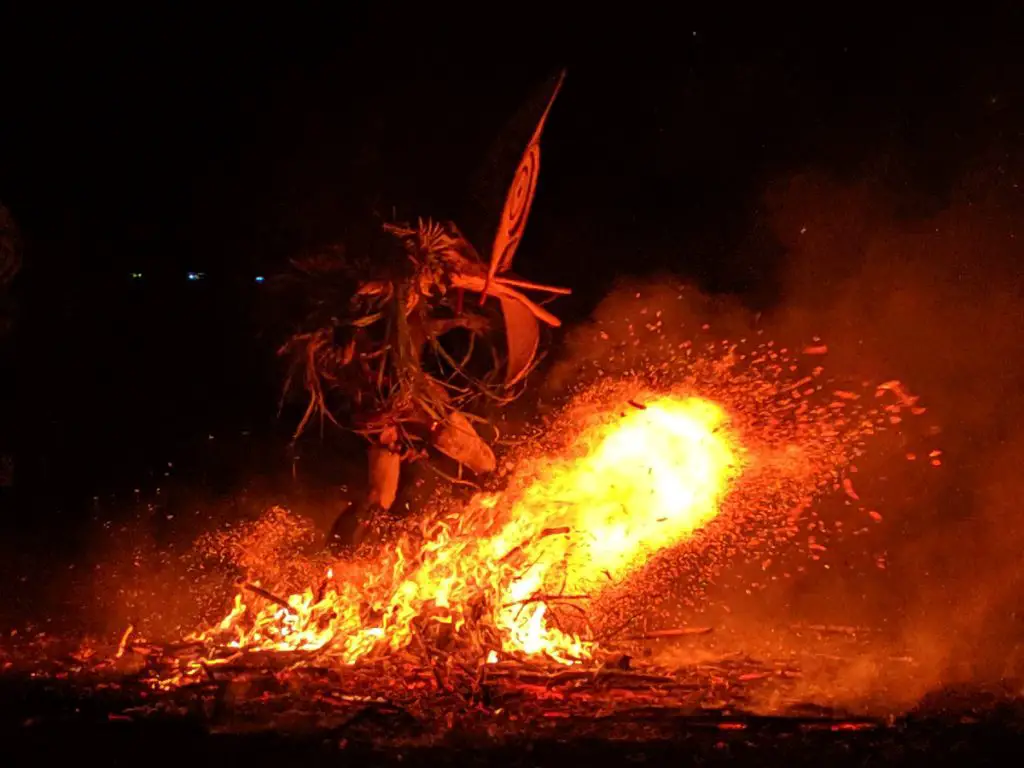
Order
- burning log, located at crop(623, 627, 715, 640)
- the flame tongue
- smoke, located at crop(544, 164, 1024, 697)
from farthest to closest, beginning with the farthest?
smoke, located at crop(544, 164, 1024, 697) < burning log, located at crop(623, 627, 715, 640) < the flame tongue

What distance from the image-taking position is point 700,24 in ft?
23.4

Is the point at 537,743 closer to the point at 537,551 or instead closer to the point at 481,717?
the point at 481,717

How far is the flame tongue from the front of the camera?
5492 mm

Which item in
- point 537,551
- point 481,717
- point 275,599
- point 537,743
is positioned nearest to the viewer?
point 537,743

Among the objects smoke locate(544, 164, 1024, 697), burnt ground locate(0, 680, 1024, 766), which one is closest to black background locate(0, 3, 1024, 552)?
smoke locate(544, 164, 1024, 697)

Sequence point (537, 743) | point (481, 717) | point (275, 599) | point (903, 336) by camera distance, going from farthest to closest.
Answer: point (903, 336), point (275, 599), point (481, 717), point (537, 743)

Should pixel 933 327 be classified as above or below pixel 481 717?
above

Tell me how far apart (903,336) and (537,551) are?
3538mm

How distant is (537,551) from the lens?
6117 mm

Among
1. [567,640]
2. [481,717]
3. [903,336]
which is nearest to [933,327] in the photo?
[903,336]

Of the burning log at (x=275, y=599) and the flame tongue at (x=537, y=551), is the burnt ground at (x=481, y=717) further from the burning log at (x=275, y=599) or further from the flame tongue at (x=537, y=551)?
the burning log at (x=275, y=599)

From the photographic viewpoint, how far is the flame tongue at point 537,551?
5.49 metres

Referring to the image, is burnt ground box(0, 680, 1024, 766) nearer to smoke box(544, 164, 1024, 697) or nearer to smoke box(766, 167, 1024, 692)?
smoke box(544, 164, 1024, 697)

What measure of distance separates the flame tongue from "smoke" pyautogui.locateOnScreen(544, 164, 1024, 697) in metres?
0.88
